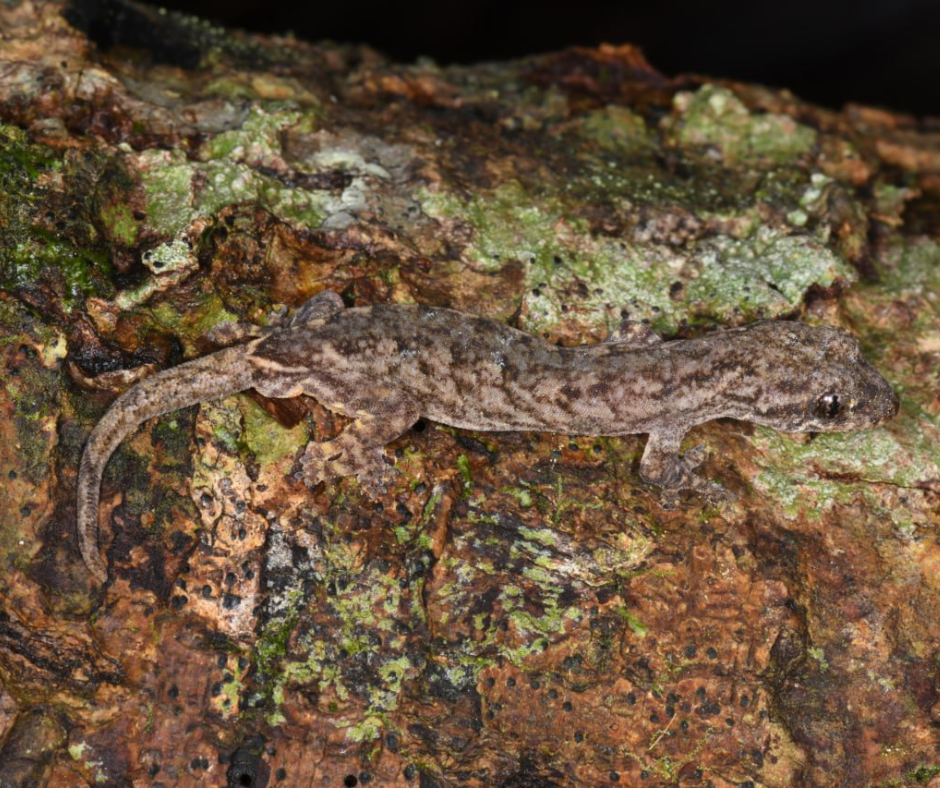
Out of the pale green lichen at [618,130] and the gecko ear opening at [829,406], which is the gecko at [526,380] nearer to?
the gecko ear opening at [829,406]

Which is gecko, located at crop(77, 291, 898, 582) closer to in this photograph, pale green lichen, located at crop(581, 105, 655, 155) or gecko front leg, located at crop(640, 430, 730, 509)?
gecko front leg, located at crop(640, 430, 730, 509)

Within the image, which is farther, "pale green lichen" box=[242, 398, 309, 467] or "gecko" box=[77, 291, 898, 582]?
"gecko" box=[77, 291, 898, 582]

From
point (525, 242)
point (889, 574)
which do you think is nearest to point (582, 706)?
point (889, 574)

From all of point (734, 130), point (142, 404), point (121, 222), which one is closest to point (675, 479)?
point (142, 404)

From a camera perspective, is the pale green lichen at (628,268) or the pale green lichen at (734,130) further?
the pale green lichen at (734,130)

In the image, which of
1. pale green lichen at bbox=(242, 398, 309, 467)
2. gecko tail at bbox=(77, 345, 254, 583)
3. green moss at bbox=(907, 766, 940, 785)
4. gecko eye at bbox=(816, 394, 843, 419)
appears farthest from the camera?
gecko eye at bbox=(816, 394, 843, 419)

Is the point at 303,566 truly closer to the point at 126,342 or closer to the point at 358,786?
the point at 358,786

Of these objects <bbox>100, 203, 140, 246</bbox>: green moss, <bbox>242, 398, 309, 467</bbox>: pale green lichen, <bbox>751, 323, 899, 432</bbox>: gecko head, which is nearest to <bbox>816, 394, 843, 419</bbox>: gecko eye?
<bbox>751, 323, 899, 432</bbox>: gecko head

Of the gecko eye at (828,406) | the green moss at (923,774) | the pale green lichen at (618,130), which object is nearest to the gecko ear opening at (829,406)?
the gecko eye at (828,406)
